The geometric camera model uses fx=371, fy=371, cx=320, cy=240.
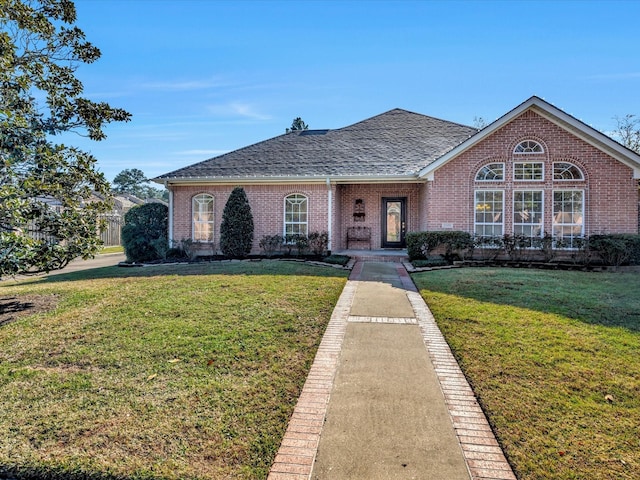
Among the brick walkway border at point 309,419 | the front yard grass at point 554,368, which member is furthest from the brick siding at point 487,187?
the brick walkway border at point 309,419

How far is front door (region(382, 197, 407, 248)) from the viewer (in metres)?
16.2

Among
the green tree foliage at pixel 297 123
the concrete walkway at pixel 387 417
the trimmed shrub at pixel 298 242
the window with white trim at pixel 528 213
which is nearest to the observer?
the concrete walkway at pixel 387 417

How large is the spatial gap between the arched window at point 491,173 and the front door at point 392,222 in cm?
371

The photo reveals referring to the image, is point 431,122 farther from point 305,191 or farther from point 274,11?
point 274,11

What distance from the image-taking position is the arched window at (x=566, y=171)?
502 inches

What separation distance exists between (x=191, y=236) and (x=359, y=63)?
32.0 feet

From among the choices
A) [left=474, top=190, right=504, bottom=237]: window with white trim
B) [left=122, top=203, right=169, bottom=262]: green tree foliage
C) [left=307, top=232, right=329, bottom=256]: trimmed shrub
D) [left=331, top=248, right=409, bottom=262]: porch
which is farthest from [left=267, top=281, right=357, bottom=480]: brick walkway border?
[left=122, top=203, right=169, bottom=262]: green tree foliage

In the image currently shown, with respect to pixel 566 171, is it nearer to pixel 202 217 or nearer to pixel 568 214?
pixel 568 214

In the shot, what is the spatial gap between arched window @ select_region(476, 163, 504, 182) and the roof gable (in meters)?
0.98

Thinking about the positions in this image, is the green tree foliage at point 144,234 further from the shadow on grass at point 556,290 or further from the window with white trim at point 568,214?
the window with white trim at point 568,214

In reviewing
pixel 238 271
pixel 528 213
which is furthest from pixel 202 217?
pixel 528 213

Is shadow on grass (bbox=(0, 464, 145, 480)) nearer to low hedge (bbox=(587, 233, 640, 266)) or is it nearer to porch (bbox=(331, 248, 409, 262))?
porch (bbox=(331, 248, 409, 262))

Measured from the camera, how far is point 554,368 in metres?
4.30

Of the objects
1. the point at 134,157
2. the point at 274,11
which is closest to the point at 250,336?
the point at 274,11
